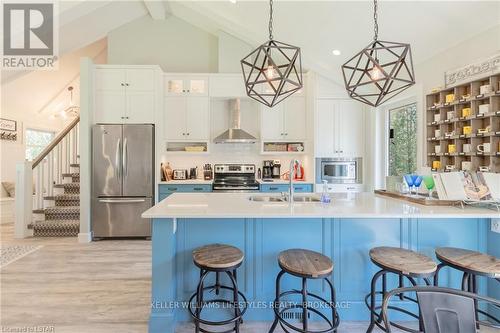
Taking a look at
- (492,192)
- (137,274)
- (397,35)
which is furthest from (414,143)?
(137,274)

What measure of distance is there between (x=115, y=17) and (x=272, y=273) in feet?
17.0

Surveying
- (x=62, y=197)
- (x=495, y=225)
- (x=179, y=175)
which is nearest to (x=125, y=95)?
(x=179, y=175)

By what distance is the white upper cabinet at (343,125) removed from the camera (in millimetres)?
4754

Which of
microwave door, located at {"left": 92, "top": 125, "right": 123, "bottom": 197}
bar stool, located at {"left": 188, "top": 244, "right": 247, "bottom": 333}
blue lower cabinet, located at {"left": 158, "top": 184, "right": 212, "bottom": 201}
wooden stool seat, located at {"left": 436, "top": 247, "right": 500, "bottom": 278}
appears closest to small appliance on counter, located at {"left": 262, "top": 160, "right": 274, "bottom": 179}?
blue lower cabinet, located at {"left": 158, "top": 184, "right": 212, "bottom": 201}

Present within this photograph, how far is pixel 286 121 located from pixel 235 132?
3.11 feet

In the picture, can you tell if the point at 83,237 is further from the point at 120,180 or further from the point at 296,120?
the point at 296,120

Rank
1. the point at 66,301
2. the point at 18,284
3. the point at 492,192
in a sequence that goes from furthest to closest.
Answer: the point at 18,284 < the point at 66,301 < the point at 492,192

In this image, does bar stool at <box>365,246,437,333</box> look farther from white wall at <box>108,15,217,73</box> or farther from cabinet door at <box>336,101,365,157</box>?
white wall at <box>108,15,217,73</box>

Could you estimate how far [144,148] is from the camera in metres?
4.37

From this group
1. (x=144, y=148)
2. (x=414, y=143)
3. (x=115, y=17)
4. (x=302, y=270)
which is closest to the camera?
(x=302, y=270)

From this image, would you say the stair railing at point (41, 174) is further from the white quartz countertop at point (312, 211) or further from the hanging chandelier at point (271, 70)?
the hanging chandelier at point (271, 70)

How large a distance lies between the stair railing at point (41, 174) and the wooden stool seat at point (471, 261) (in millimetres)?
5870

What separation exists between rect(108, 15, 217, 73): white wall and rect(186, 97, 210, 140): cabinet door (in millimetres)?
805

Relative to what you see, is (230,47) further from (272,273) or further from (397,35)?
(272,273)
